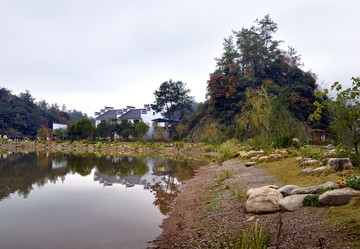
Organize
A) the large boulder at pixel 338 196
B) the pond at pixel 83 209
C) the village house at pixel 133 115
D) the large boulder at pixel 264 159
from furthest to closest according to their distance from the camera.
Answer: the village house at pixel 133 115 < the large boulder at pixel 264 159 < the pond at pixel 83 209 < the large boulder at pixel 338 196

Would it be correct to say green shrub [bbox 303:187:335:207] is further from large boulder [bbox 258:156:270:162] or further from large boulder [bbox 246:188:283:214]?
large boulder [bbox 258:156:270:162]

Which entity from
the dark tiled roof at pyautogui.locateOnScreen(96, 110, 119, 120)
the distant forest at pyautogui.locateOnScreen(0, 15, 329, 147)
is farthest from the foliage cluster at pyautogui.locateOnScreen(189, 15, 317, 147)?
the dark tiled roof at pyautogui.locateOnScreen(96, 110, 119, 120)

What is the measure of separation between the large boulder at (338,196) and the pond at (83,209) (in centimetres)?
323

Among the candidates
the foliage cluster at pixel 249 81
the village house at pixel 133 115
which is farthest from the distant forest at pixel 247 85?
the village house at pixel 133 115

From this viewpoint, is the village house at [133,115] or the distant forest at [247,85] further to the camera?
the village house at [133,115]

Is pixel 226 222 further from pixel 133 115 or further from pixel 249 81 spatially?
pixel 133 115

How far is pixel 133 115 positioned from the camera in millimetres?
50188

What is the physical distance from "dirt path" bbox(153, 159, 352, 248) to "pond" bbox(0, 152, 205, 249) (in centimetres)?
47

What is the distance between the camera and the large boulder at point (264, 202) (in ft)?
16.1

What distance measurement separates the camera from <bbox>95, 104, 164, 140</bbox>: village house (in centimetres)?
4853

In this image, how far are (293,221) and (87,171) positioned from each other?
12803 mm

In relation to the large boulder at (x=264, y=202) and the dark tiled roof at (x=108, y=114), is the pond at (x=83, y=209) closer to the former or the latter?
the large boulder at (x=264, y=202)

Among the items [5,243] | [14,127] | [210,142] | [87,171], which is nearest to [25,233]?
[5,243]

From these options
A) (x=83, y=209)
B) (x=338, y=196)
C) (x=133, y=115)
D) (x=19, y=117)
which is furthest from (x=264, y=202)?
(x=19, y=117)
